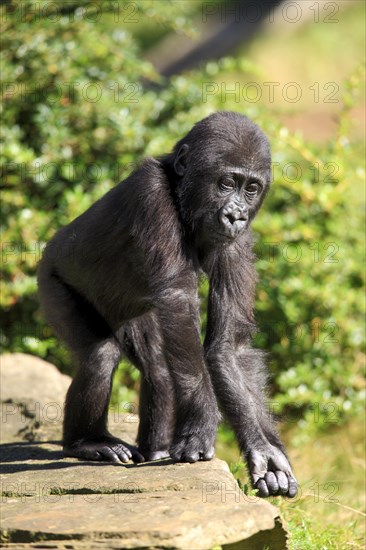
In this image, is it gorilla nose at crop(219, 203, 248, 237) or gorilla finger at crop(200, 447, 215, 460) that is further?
gorilla nose at crop(219, 203, 248, 237)

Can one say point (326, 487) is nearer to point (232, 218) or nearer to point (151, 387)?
point (151, 387)

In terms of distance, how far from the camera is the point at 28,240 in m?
9.04

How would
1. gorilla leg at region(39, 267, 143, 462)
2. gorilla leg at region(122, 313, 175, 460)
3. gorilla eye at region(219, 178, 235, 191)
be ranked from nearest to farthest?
gorilla eye at region(219, 178, 235, 191) → gorilla leg at region(39, 267, 143, 462) → gorilla leg at region(122, 313, 175, 460)

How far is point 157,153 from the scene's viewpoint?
9328 mm

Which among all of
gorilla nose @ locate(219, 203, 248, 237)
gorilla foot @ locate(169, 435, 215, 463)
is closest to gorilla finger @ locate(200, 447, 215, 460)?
gorilla foot @ locate(169, 435, 215, 463)

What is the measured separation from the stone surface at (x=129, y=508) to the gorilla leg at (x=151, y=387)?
0.67 m

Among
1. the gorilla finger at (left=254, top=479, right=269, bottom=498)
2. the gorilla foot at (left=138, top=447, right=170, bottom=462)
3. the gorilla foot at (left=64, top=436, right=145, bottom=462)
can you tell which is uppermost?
the gorilla finger at (left=254, top=479, right=269, bottom=498)

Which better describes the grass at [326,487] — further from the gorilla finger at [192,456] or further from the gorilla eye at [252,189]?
the gorilla eye at [252,189]

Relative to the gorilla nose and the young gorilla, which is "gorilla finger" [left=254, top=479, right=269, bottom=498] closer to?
the young gorilla

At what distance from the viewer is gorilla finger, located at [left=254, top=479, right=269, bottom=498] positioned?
514 centimetres

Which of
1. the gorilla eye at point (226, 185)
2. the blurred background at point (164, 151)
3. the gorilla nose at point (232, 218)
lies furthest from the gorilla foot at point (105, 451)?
the blurred background at point (164, 151)

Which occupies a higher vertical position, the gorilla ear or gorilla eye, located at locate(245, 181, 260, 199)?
the gorilla ear

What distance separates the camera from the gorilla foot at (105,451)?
19.9ft

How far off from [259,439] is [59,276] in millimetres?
2223
